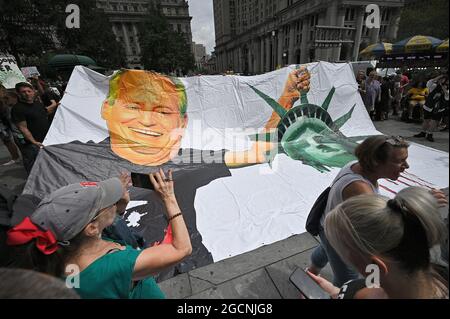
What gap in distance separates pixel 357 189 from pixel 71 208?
5.30 feet

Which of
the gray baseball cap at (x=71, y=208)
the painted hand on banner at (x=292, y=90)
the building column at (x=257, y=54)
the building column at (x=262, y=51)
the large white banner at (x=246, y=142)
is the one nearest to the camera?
the gray baseball cap at (x=71, y=208)

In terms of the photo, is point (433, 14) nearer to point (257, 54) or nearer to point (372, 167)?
point (372, 167)

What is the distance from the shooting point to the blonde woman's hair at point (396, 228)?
0.69 m

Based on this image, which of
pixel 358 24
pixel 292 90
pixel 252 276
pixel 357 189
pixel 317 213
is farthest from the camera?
pixel 358 24

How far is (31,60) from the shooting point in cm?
1930

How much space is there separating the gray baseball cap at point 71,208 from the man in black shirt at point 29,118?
3.48m

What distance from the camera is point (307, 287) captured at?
2.89 feet

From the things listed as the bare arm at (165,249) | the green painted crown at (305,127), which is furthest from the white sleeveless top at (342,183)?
the green painted crown at (305,127)

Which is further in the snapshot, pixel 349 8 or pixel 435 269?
pixel 349 8

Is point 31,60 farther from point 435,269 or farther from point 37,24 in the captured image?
point 435,269

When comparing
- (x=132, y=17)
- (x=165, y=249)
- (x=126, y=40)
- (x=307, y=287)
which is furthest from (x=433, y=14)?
(x=132, y=17)

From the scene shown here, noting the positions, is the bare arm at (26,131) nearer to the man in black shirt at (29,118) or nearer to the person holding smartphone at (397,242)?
the man in black shirt at (29,118)

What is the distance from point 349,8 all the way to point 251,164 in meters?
42.8
